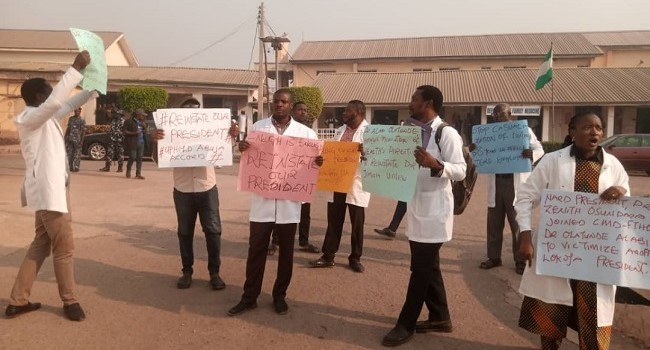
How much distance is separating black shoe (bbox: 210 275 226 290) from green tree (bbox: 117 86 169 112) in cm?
2442

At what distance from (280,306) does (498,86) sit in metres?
27.8

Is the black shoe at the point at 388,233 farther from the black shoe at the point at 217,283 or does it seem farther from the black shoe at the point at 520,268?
the black shoe at the point at 217,283

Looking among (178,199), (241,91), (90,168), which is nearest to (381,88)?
(241,91)

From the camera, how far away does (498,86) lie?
2953cm

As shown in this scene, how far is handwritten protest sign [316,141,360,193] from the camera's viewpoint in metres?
5.48

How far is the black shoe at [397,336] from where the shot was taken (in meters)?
3.93

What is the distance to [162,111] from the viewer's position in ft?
16.3

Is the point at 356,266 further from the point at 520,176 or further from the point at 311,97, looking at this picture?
the point at 311,97

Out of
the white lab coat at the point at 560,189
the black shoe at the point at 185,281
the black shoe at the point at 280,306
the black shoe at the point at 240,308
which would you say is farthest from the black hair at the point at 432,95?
the black shoe at the point at 185,281

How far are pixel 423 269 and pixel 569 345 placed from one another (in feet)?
4.24

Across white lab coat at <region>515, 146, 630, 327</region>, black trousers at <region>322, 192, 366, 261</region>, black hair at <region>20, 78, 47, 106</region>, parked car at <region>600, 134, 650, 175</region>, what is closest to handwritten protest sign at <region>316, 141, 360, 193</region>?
black trousers at <region>322, 192, 366, 261</region>

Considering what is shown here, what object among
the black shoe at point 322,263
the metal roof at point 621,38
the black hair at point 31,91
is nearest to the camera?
the black hair at point 31,91

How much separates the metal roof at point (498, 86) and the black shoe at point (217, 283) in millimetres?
24164

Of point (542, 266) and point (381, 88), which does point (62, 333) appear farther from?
point (381, 88)
